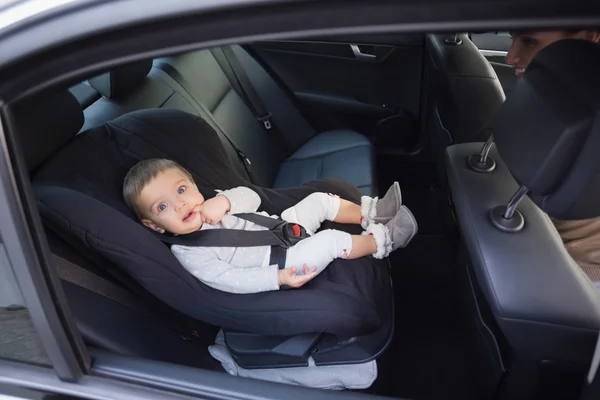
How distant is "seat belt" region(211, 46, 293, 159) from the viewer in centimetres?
254

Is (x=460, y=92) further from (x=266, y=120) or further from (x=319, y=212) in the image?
(x=266, y=120)

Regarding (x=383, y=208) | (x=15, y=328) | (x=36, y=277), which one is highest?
(x=36, y=277)

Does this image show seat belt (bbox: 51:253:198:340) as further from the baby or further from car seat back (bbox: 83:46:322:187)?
car seat back (bbox: 83:46:322:187)

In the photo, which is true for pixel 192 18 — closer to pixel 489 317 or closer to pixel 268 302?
pixel 268 302

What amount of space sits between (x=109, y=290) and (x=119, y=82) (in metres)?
0.87

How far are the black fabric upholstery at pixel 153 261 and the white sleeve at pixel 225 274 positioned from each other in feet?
0.07

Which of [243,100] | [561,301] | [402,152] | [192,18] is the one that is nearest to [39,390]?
[192,18]

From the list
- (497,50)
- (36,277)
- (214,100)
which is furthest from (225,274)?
(497,50)

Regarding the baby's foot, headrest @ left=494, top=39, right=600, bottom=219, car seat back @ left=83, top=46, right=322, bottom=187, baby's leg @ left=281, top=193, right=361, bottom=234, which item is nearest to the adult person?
headrest @ left=494, top=39, right=600, bottom=219

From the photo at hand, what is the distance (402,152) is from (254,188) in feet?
4.07

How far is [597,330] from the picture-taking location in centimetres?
111

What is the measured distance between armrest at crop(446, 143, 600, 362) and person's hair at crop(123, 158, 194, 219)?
0.87 m

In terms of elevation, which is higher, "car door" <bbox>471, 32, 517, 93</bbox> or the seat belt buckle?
the seat belt buckle

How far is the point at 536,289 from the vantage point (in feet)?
3.76
